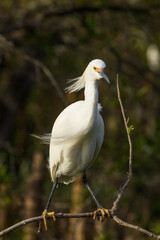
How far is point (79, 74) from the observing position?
24.1 ft

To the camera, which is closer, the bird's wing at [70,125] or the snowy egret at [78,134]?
Answer: the snowy egret at [78,134]

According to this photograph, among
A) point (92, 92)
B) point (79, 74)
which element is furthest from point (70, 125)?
point (79, 74)

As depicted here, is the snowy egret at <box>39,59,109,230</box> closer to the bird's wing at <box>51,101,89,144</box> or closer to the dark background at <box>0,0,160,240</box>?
the bird's wing at <box>51,101,89,144</box>

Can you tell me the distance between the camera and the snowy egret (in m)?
3.19

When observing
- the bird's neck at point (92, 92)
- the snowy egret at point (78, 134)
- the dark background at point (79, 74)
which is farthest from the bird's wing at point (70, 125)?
the dark background at point (79, 74)

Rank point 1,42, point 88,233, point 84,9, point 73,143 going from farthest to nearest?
point 88,233
point 84,9
point 1,42
point 73,143

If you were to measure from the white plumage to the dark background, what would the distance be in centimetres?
63

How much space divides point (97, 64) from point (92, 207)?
329 centimetres

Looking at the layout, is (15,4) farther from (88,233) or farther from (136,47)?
(88,233)

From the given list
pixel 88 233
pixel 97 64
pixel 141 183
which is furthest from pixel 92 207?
pixel 97 64

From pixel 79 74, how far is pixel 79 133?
160 inches

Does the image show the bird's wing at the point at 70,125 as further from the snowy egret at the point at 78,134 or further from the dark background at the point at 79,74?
the dark background at the point at 79,74

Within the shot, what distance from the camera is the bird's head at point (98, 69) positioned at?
9.69 feet

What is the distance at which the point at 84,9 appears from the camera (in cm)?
568
